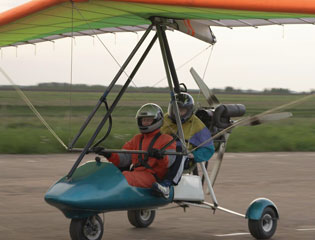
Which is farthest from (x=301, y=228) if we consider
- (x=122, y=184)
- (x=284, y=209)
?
(x=122, y=184)

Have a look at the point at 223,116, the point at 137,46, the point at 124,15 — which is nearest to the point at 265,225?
the point at 223,116

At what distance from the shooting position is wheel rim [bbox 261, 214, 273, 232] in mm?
8994

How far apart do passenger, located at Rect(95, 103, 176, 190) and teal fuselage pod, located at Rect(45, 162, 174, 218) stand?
0.48 feet

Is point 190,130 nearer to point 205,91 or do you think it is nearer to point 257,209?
point 205,91

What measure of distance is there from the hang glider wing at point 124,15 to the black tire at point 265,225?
2320 mm

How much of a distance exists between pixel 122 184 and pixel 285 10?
8.09 feet

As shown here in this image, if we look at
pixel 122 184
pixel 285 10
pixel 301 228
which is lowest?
pixel 301 228

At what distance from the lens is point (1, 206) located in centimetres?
1091

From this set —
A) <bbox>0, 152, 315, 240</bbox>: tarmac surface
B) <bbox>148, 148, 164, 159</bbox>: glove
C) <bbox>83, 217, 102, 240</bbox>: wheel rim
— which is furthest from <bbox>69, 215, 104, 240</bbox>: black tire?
<bbox>148, 148, 164, 159</bbox>: glove

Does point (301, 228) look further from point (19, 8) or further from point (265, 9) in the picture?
point (19, 8)

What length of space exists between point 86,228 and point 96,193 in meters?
0.46

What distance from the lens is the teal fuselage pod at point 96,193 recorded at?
7668 millimetres

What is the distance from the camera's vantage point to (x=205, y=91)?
32.6ft

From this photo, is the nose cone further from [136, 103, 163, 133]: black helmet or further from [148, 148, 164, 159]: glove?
[136, 103, 163, 133]: black helmet
